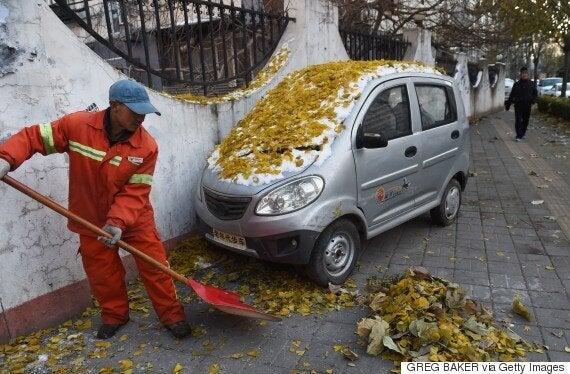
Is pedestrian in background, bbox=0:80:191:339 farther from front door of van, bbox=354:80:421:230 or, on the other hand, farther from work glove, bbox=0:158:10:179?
front door of van, bbox=354:80:421:230

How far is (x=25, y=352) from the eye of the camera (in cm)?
313

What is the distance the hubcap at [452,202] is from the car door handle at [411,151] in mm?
1038

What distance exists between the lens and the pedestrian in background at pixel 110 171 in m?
2.82

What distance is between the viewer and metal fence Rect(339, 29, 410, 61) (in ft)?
28.7

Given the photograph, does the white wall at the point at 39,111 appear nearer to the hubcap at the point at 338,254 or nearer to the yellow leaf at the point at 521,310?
the hubcap at the point at 338,254

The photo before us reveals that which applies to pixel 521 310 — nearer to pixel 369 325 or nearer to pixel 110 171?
pixel 369 325

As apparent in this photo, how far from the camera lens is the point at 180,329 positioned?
10.6ft

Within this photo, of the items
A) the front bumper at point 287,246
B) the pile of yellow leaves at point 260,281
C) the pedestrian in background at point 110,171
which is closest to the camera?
the pedestrian in background at point 110,171

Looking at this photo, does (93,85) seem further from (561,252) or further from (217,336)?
(561,252)

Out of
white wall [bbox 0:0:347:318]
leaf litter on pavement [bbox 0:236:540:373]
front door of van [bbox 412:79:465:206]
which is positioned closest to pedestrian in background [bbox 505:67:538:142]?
front door of van [bbox 412:79:465:206]

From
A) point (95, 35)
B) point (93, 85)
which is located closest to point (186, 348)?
point (93, 85)

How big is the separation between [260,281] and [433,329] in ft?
5.52

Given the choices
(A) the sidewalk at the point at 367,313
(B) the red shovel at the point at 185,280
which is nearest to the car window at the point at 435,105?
(A) the sidewalk at the point at 367,313

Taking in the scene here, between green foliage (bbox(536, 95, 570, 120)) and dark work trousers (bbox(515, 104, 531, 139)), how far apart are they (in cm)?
471
